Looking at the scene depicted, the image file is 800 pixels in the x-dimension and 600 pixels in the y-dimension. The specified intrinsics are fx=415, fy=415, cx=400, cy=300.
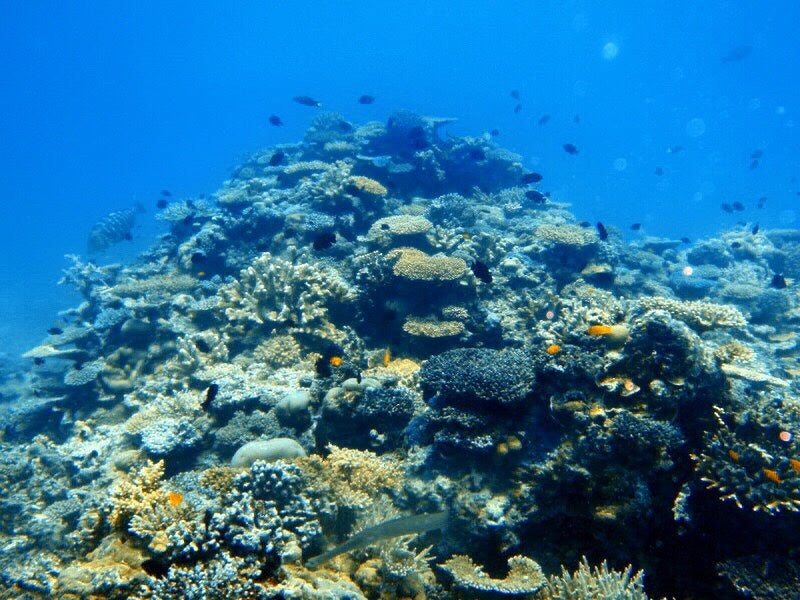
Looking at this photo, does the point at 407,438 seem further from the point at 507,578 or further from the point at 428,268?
the point at 428,268

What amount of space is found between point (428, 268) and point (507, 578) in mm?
5780

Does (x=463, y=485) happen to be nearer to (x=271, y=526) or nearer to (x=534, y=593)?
(x=534, y=593)

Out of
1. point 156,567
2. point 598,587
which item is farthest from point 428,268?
point 156,567

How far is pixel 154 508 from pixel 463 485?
11.5 ft

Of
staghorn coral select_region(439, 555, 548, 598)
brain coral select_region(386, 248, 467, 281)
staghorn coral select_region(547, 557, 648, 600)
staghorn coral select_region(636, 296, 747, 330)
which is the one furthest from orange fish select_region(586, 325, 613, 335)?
brain coral select_region(386, 248, 467, 281)

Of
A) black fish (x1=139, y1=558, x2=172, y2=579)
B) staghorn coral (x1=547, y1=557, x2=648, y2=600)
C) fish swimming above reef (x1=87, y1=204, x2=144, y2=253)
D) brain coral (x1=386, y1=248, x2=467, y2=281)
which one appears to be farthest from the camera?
fish swimming above reef (x1=87, y1=204, x2=144, y2=253)

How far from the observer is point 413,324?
861 cm

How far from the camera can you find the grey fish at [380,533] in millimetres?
4195

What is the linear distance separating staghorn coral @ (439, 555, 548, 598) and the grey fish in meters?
0.58

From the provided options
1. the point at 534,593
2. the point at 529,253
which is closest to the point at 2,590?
the point at 534,593

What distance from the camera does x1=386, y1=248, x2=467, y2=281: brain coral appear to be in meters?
8.78

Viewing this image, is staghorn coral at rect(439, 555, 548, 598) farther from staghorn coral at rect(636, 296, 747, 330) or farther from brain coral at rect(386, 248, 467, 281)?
brain coral at rect(386, 248, 467, 281)

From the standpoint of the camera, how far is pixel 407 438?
6254 millimetres

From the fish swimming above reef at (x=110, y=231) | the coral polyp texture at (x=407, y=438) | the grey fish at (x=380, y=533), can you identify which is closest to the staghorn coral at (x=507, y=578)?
the coral polyp texture at (x=407, y=438)
